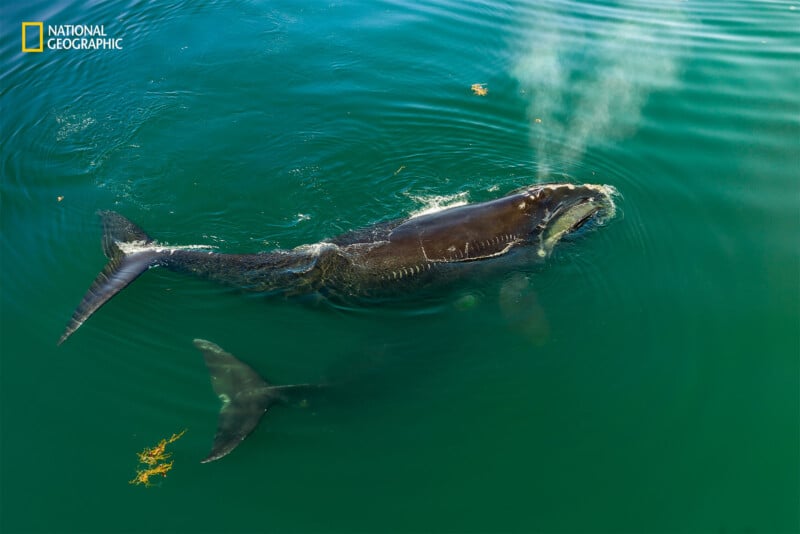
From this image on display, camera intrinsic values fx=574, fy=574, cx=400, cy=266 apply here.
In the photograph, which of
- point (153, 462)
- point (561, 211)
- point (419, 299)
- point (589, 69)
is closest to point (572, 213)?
point (561, 211)

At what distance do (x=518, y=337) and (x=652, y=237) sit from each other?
5563 mm

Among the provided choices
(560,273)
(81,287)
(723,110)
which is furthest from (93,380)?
(723,110)

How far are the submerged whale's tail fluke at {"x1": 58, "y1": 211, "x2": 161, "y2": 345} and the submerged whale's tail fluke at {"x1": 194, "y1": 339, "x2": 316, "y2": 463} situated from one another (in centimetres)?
282

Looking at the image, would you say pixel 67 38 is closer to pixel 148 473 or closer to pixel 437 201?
pixel 437 201

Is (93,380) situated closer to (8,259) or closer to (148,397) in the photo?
(148,397)

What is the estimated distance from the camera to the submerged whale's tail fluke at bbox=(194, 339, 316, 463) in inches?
480

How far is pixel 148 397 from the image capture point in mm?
13133

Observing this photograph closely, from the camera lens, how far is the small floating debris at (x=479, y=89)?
22.3 m

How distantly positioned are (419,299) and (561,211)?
15.8ft

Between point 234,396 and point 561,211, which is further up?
point 561,211

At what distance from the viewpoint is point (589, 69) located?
24188 millimetres

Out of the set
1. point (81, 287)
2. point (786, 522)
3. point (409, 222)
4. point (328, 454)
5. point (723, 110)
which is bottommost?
point (786, 522)

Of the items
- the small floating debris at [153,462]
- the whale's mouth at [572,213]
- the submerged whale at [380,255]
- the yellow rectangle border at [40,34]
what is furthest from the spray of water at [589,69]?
the yellow rectangle border at [40,34]

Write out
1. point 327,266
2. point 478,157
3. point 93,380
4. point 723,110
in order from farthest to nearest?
point 723,110 → point 478,157 → point 327,266 → point 93,380
